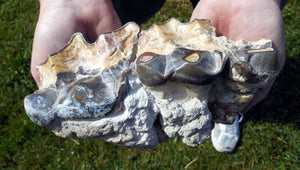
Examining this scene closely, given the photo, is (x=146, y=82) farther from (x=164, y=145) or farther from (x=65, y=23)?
(x=164, y=145)

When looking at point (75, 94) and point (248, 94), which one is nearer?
point (75, 94)

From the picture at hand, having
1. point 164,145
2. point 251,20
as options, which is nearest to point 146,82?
point 251,20

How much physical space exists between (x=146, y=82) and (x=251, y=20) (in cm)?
80

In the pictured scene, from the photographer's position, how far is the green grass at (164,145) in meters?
2.86

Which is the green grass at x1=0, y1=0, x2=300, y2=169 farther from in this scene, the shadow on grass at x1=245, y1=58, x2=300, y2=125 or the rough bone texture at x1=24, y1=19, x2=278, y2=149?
the rough bone texture at x1=24, y1=19, x2=278, y2=149

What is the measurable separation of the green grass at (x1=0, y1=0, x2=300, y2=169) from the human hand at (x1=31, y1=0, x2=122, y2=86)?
1.36 metres

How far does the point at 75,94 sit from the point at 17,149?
215cm

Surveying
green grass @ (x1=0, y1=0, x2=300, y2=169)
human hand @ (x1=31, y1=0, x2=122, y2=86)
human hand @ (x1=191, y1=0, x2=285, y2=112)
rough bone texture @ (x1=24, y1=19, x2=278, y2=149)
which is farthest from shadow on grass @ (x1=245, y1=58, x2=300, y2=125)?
human hand @ (x1=31, y1=0, x2=122, y2=86)

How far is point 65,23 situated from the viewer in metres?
1.81

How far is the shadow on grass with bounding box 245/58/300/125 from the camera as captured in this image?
9.99 feet

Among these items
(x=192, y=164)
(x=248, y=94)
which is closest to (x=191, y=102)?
(x=248, y=94)

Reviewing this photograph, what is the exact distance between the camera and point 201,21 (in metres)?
1.50

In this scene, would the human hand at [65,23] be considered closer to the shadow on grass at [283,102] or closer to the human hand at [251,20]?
the human hand at [251,20]

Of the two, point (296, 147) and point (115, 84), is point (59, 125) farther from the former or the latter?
point (296, 147)
